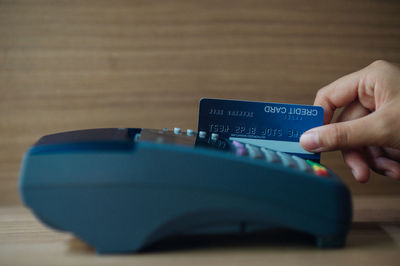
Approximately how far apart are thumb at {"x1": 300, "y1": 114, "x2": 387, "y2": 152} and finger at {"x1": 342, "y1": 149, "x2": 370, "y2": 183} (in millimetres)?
116

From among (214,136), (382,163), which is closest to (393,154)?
(382,163)

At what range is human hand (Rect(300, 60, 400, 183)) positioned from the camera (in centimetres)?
48

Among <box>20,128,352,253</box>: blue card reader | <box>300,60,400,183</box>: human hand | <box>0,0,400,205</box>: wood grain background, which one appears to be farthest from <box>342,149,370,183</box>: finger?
<box>20,128,352,253</box>: blue card reader

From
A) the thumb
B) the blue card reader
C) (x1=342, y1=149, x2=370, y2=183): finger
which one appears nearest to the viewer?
the blue card reader

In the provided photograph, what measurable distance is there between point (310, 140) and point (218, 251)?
0.19 metres

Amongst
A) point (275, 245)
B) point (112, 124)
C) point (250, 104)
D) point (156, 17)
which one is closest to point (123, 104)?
point (112, 124)

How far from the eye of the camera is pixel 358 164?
1.95 ft

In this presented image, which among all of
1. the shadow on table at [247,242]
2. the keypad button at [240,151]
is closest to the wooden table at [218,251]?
the shadow on table at [247,242]

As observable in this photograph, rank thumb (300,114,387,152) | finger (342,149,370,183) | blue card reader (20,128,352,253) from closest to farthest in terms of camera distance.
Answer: blue card reader (20,128,352,253) < thumb (300,114,387,152) < finger (342,149,370,183)

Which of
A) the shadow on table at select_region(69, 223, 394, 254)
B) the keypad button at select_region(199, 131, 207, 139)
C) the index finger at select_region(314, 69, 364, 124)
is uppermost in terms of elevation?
the index finger at select_region(314, 69, 364, 124)

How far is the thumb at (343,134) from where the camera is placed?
47cm

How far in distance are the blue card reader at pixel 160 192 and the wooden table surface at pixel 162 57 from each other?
11.3 inches

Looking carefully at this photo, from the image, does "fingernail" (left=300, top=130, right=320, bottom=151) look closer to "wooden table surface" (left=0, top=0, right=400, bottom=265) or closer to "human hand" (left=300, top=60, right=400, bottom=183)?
"human hand" (left=300, top=60, right=400, bottom=183)

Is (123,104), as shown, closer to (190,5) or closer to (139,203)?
(190,5)
